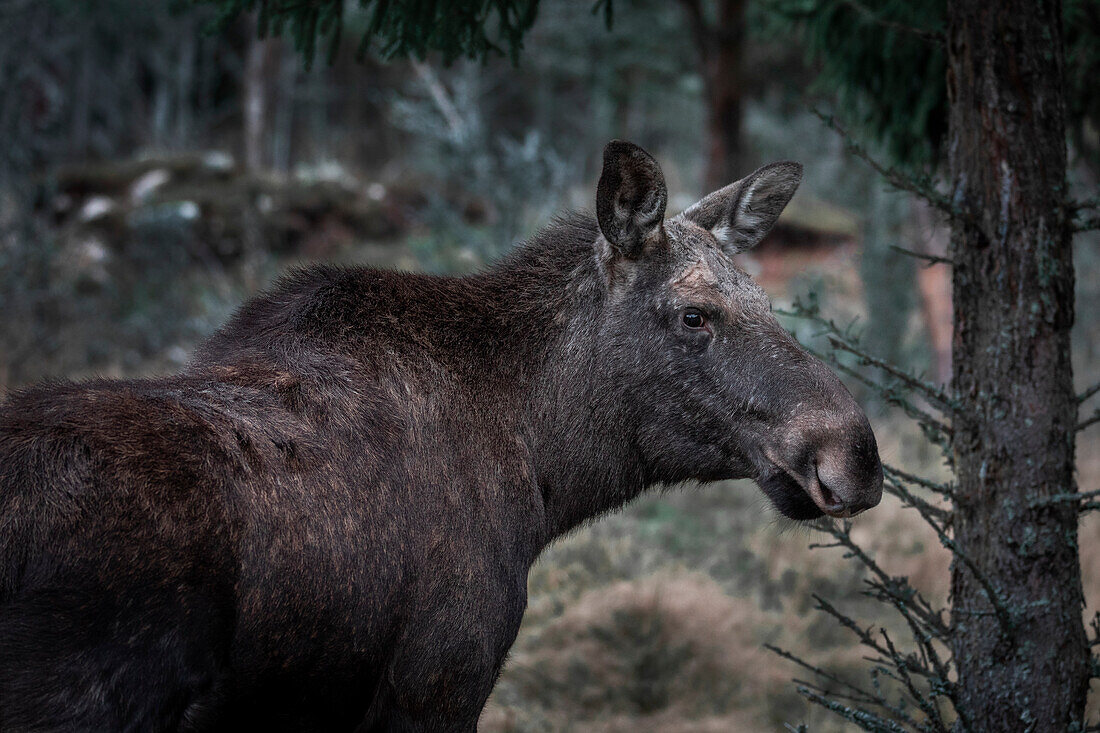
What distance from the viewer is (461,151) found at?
11023 mm

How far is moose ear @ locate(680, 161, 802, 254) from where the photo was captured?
4.02 meters

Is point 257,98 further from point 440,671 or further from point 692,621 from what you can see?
point 440,671

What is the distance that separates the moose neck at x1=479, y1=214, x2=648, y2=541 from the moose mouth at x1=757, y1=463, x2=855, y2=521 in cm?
56

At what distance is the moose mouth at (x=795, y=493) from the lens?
10.3ft

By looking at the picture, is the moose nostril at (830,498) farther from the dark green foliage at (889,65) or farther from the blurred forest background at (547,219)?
the dark green foliage at (889,65)

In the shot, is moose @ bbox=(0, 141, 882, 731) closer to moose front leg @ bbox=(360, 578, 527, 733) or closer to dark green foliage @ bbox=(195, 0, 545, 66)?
moose front leg @ bbox=(360, 578, 527, 733)

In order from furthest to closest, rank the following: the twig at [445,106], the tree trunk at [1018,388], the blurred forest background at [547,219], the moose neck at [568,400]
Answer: the twig at [445,106], the blurred forest background at [547,219], the moose neck at [568,400], the tree trunk at [1018,388]

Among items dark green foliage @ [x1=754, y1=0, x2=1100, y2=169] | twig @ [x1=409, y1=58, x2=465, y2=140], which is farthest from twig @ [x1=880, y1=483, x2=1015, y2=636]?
twig @ [x1=409, y1=58, x2=465, y2=140]

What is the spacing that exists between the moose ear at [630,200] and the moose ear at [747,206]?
45 cm

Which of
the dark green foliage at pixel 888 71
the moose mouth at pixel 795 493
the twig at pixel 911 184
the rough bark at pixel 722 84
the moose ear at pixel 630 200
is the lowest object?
the moose mouth at pixel 795 493

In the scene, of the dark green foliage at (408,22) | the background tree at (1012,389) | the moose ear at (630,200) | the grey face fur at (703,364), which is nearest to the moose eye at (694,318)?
the grey face fur at (703,364)

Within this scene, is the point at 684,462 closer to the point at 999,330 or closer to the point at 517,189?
the point at 999,330

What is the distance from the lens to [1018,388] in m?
3.38

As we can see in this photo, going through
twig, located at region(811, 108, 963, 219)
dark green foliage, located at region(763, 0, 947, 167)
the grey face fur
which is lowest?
the grey face fur
